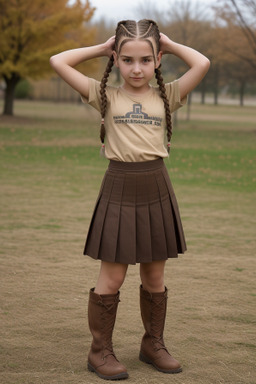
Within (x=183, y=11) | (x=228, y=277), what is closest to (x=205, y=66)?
(x=228, y=277)

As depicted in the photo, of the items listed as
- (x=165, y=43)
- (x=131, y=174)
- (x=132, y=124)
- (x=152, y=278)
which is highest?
(x=165, y=43)

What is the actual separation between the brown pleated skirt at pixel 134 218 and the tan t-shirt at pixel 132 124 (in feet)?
0.22

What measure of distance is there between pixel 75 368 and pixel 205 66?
1808 mm

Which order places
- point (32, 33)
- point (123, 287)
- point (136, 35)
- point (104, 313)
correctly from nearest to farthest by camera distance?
point (136, 35) < point (104, 313) < point (123, 287) < point (32, 33)

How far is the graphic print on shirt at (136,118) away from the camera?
11.6 ft

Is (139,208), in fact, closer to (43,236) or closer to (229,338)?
(229,338)

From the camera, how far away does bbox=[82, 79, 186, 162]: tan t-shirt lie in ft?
11.6

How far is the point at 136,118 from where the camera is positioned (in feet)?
11.6

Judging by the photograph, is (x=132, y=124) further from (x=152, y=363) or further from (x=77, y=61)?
(x=152, y=363)

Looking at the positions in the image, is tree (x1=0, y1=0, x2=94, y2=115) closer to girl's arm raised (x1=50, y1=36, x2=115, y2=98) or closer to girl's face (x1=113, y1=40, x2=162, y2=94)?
girl's arm raised (x1=50, y1=36, x2=115, y2=98)

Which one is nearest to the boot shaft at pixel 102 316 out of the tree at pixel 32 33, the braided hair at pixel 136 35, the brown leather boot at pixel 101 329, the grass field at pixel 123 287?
the brown leather boot at pixel 101 329

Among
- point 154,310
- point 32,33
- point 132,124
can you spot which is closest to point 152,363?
point 154,310

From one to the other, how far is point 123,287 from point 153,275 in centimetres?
182

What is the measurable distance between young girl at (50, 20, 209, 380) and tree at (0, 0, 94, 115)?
2536 cm
